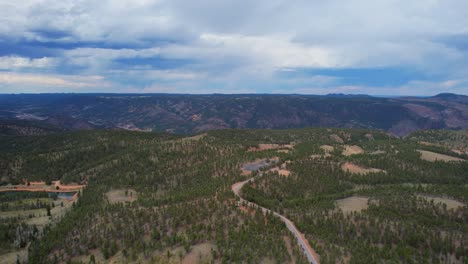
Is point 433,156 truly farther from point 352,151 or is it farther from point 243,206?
point 243,206

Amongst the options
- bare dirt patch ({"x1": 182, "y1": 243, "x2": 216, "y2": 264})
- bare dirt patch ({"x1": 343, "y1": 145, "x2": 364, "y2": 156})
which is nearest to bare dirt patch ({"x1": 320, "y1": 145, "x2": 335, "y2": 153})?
bare dirt patch ({"x1": 343, "y1": 145, "x2": 364, "y2": 156})

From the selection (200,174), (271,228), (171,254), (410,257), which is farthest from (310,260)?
(200,174)

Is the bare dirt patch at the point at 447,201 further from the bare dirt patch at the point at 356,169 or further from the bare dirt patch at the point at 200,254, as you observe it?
the bare dirt patch at the point at 200,254

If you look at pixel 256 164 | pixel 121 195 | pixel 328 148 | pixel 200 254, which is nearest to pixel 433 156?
pixel 328 148

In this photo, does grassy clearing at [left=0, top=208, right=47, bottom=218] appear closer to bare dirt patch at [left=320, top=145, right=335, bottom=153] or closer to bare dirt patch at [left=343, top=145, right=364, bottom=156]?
bare dirt patch at [left=320, top=145, right=335, bottom=153]

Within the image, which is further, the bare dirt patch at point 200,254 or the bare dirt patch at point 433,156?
the bare dirt patch at point 433,156

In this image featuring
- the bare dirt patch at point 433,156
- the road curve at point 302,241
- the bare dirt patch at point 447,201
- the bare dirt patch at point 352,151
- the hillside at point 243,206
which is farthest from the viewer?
the bare dirt patch at point 352,151

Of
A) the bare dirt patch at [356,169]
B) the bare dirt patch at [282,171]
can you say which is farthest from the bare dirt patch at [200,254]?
the bare dirt patch at [356,169]
